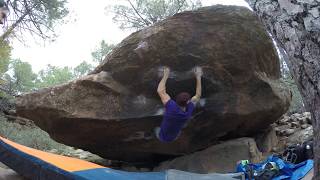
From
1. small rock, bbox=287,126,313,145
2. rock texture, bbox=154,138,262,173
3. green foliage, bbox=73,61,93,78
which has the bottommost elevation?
rock texture, bbox=154,138,262,173

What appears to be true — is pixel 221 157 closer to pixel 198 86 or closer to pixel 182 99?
pixel 198 86

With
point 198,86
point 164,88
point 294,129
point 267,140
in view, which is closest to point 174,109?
point 164,88

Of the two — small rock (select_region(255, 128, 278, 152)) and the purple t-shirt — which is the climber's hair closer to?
the purple t-shirt

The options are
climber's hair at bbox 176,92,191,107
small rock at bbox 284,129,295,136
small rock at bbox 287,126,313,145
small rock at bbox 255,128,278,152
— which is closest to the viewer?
climber's hair at bbox 176,92,191,107

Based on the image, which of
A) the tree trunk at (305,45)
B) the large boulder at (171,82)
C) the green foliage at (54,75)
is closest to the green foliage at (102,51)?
the green foliage at (54,75)

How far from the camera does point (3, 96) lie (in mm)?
13742

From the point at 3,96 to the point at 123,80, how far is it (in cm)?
782

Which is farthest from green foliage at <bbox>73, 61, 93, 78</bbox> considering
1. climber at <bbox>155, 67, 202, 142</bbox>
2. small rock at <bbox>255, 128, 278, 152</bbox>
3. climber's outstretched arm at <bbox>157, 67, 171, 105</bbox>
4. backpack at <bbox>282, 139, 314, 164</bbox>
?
backpack at <bbox>282, 139, 314, 164</bbox>

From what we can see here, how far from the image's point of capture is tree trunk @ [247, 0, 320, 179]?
1613 millimetres

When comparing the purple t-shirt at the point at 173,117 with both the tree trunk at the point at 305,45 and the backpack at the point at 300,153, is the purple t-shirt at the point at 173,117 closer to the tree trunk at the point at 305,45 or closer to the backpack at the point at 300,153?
the backpack at the point at 300,153

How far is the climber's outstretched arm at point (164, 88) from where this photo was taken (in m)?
6.65

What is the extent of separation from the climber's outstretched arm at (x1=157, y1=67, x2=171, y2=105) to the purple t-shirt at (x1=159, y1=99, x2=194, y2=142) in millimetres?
153

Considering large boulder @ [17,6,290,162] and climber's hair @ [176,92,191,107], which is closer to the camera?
climber's hair @ [176,92,191,107]

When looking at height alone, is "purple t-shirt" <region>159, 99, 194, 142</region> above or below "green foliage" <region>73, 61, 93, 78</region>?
below
